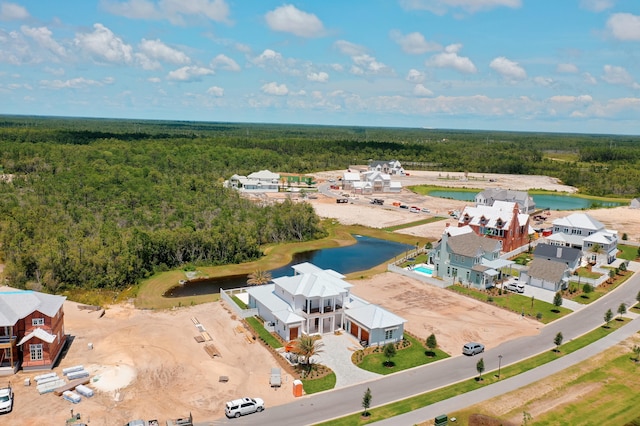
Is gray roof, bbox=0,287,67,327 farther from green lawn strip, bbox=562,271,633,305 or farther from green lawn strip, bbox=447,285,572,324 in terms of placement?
green lawn strip, bbox=562,271,633,305

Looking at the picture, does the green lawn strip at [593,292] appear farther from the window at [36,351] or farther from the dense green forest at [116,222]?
the window at [36,351]

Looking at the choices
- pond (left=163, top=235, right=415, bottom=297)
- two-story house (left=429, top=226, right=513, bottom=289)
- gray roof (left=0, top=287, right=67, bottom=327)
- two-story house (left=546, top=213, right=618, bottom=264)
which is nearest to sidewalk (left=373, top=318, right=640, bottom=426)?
two-story house (left=429, top=226, right=513, bottom=289)

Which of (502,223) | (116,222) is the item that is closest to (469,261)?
(502,223)

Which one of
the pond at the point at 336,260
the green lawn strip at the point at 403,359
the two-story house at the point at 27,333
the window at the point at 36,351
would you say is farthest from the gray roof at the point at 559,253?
the window at the point at 36,351

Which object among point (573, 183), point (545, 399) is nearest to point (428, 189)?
point (573, 183)

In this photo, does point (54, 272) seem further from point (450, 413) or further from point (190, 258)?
point (450, 413)

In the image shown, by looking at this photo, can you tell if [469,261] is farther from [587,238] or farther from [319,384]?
[319,384]
